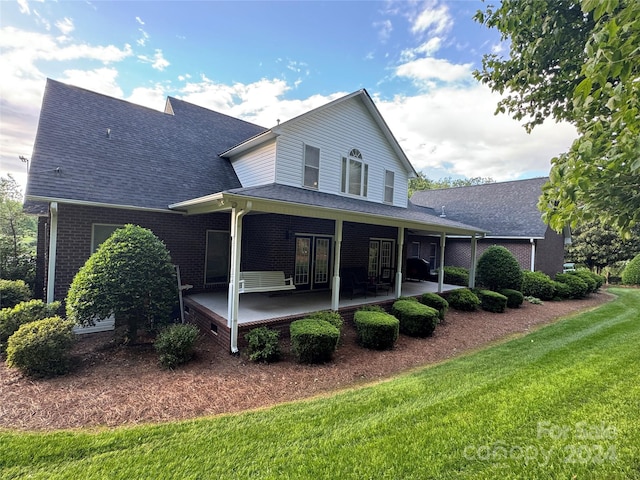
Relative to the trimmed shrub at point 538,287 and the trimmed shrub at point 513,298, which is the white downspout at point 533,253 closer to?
the trimmed shrub at point 538,287

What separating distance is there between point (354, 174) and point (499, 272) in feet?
22.7

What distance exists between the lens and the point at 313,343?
→ 555cm

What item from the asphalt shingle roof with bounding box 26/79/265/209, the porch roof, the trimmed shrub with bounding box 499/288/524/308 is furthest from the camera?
the trimmed shrub with bounding box 499/288/524/308

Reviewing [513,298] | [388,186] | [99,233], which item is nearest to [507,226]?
[513,298]

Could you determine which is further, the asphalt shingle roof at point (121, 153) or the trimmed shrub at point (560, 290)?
the trimmed shrub at point (560, 290)

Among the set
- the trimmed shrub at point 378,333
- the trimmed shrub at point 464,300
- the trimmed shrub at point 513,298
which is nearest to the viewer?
the trimmed shrub at point 378,333

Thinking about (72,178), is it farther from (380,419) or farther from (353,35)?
(353,35)

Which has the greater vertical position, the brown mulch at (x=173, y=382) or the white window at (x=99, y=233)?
the white window at (x=99, y=233)

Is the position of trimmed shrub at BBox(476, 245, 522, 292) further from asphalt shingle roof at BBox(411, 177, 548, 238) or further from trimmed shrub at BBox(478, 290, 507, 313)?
asphalt shingle roof at BBox(411, 177, 548, 238)

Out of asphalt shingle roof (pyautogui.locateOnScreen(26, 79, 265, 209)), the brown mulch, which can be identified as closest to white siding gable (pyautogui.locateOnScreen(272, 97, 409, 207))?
asphalt shingle roof (pyautogui.locateOnScreen(26, 79, 265, 209))

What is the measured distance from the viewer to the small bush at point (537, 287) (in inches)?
502

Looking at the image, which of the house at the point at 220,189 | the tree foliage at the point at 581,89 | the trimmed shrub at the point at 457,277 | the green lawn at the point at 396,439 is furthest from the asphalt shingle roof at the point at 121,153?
the trimmed shrub at the point at 457,277

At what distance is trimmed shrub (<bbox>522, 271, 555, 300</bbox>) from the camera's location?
12.8m

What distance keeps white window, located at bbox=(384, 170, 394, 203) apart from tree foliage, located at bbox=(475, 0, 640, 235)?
5.51 meters
